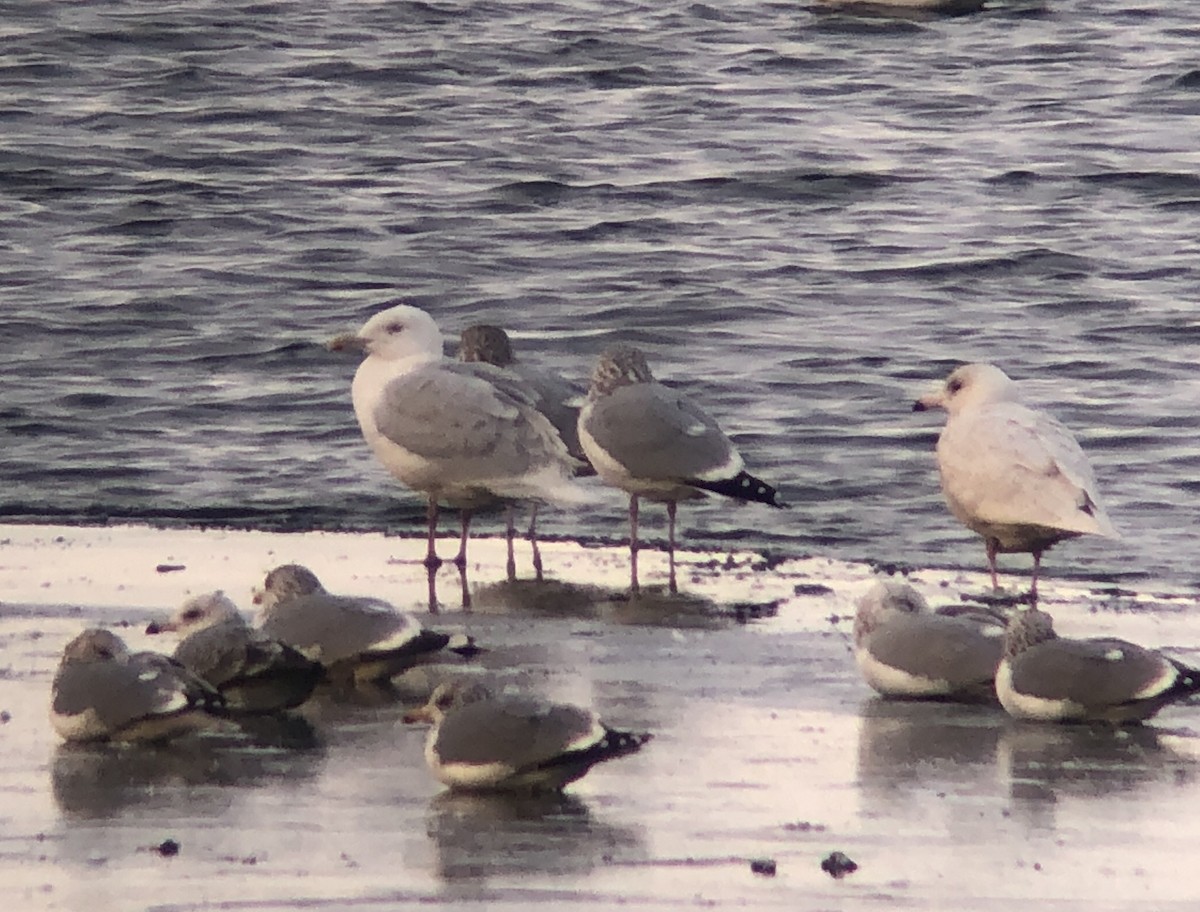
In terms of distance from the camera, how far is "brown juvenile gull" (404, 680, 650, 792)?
660 centimetres

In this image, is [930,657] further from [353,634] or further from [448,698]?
[353,634]

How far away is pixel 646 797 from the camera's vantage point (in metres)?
6.73

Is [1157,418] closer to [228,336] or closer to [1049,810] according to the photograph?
[228,336]

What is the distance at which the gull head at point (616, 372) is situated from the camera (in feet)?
34.9

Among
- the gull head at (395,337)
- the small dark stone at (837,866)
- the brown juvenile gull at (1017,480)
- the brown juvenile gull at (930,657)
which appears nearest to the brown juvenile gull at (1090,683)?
the brown juvenile gull at (930,657)

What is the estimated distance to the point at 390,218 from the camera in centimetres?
2148

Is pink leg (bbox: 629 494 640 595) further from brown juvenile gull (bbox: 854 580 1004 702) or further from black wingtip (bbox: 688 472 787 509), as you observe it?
brown juvenile gull (bbox: 854 580 1004 702)

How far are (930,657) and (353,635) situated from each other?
68.2 inches

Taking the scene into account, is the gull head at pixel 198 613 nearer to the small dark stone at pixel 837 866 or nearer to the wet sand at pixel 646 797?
the wet sand at pixel 646 797

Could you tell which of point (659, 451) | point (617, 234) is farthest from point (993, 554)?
point (617, 234)

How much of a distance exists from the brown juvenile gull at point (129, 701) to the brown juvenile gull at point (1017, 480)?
3.83 meters

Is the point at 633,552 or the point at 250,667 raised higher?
the point at 250,667

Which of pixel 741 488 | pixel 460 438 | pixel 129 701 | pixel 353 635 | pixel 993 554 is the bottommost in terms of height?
pixel 993 554

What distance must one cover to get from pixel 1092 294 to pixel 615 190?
16.5 ft
